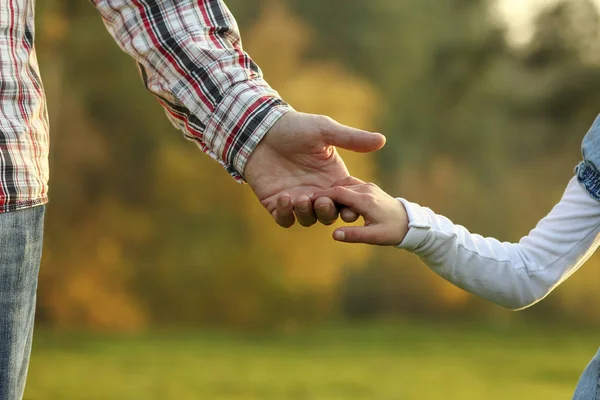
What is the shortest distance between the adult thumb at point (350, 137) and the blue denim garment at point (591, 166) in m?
0.38

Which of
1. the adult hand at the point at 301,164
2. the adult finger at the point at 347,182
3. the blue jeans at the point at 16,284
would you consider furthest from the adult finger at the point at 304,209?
the blue jeans at the point at 16,284

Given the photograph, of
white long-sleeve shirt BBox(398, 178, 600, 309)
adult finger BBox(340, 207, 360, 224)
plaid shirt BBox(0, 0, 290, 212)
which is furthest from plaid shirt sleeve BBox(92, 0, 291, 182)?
white long-sleeve shirt BBox(398, 178, 600, 309)

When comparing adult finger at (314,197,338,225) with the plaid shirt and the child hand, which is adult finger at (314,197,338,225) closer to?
the child hand

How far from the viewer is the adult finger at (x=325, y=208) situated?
1.56 metres

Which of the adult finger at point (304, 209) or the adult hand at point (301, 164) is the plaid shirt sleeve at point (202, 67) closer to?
the adult hand at point (301, 164)

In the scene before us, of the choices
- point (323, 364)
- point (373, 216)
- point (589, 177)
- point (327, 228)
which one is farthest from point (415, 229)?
point (327, 228)

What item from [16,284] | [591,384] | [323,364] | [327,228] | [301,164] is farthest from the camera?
[327,228]

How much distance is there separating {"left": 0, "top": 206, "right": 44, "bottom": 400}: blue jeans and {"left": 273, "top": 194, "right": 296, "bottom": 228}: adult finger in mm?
464

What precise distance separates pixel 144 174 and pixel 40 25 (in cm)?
240

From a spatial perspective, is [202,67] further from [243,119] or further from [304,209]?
[304,209]

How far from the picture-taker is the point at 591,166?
156cm

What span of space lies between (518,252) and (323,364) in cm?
929

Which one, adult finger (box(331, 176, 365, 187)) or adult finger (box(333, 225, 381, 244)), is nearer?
adult finger (box(333, 225, 381, 244))

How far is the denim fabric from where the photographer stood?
4.79 feet
